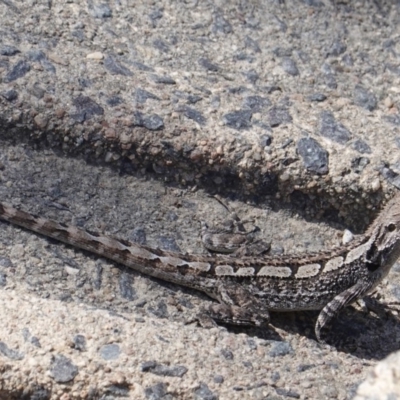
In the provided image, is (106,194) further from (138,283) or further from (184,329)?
(184,329)

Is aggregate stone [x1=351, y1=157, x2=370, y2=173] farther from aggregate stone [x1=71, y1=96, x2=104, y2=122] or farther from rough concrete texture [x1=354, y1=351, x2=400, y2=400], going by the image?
rough concrete texture [x1=354, y1=351, x2=400, y2=400]

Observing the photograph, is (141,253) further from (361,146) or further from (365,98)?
(365,98)

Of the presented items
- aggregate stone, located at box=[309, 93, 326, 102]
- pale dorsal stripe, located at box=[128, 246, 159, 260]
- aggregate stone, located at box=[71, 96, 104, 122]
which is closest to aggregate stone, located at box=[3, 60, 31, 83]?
aggregate stone, located at box=[71, 96, 104, 122]

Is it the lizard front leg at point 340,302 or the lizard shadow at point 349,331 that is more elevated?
the lizard front leg at point 340,302

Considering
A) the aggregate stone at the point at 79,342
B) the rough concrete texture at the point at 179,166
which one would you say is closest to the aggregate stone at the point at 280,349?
the rough concrete texture at the point at 179,166

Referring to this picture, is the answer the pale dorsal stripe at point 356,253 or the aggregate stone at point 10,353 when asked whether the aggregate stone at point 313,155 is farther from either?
the aggregate stone at point 10,353

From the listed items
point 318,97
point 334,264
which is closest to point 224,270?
point 334,264

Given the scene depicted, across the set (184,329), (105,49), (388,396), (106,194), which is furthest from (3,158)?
(388,396)
